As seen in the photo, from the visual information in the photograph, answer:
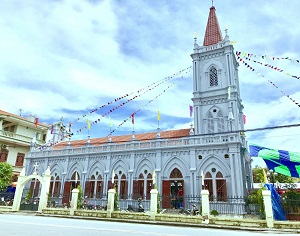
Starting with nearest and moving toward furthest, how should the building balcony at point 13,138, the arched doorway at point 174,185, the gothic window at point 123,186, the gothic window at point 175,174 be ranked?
the arched doorway at point 174,185 < the gothic window at point 175,174 < the gothic window at point 123,186 < the building balcony at point 13,138

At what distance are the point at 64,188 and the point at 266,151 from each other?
2170 centimetres

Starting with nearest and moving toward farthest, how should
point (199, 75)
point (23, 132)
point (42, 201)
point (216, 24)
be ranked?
point (42, 201)
point (199, 75)
point (216, 24)
point (23, 132)

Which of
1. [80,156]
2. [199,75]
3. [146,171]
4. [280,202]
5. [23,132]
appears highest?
[199,75]

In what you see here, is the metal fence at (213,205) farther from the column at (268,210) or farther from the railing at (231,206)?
the column at (268,210)

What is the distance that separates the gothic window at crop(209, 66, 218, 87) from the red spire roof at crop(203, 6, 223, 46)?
139 inches

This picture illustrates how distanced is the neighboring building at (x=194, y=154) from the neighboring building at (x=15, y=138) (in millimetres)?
5612

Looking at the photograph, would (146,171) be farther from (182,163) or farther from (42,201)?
(42,201)

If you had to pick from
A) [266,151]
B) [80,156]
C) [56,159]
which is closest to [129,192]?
[80,156]

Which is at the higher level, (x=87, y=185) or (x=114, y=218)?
(x=87, y=185)

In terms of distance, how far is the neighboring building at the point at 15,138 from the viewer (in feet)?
101

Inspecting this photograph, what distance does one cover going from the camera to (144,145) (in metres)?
24.1

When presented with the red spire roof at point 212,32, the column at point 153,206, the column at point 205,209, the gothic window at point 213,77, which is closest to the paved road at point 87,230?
the column at point 205,209

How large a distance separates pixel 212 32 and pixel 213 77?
601 centimetres

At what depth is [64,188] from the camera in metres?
27.1
